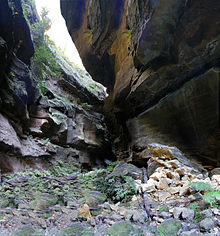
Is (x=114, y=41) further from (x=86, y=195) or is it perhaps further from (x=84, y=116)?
(x=86, y=195)

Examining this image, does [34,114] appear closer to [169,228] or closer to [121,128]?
[121,128]

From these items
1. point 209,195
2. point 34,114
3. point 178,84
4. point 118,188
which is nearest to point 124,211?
point 118,188

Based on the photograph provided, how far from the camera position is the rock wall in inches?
243

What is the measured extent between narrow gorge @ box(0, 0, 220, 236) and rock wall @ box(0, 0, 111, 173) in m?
0.06

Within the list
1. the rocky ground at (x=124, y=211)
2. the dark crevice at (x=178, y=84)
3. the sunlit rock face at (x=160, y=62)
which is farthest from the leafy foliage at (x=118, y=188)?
the dark crevice at (x=178, y=84)

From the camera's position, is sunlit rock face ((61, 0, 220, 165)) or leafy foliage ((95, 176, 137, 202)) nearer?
leafy foliage ((95, 176, 137, 202))

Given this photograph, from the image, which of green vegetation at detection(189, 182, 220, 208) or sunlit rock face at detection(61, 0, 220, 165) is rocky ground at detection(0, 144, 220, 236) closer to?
green vegetation at detection(189, 182, 220, 208)

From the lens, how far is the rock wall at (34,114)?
6.18 metres

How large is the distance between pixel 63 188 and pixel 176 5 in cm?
613

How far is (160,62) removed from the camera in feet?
20.7

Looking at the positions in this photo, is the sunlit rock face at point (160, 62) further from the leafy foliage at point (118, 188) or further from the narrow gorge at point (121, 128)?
the leafy foliage at point (118, 188)

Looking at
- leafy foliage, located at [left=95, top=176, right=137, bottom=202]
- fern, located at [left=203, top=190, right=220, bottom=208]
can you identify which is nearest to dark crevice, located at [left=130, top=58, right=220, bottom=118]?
fern, located at [left=203, top=190, right=220, bottom=208]

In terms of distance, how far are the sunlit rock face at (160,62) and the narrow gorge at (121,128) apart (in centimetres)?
4

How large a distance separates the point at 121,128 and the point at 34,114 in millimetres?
5219
